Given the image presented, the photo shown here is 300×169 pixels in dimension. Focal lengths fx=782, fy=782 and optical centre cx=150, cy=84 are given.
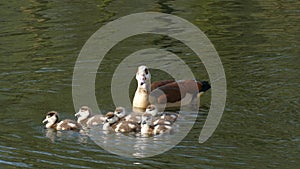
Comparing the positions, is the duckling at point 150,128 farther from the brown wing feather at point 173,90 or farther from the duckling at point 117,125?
the brown wing feather at point 173,90

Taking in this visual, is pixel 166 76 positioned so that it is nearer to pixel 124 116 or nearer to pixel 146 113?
pixel 124 116

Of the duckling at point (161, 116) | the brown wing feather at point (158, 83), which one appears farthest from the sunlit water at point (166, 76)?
the brown wing feather at point (158, 83)

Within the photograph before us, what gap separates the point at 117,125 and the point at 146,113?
1.36 ft

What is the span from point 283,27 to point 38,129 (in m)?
6.54

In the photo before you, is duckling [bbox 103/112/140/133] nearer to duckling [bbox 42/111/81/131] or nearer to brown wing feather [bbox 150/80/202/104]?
duckling [bbox 42/111/81/131]

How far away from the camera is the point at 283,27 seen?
14961 millimetres

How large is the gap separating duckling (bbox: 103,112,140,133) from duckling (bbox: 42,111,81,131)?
386 mm

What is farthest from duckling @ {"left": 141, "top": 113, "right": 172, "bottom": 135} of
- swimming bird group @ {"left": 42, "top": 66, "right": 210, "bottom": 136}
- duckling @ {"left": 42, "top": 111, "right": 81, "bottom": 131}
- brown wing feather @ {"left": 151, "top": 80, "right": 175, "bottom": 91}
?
brown wing feather @ {"left": 151, "top": 80, "right": 175, "bottom": 91}

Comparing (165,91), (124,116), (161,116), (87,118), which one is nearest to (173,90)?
(165,91)

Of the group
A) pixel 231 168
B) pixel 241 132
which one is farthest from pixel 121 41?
pixel 231 168

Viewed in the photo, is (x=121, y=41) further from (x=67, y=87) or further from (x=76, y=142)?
(x=76, y=142)

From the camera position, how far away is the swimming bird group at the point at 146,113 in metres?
9.87

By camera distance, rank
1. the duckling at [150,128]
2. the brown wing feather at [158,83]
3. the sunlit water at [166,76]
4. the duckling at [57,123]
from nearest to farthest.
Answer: the sunlit water at [166,76] → the duckling at [150,128] → the duckling at [57,123] → the brown wing feather at [158,83]

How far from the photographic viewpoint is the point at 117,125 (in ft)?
32.6
